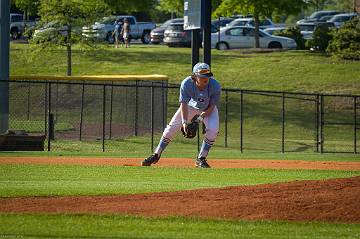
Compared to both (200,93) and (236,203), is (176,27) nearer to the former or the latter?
(200,93)

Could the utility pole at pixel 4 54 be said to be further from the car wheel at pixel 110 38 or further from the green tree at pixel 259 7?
the car wheel at pixel 110 38

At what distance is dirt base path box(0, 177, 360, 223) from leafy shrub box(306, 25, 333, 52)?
38.6m

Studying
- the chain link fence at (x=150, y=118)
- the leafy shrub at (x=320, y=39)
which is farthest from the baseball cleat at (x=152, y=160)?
the leafy shrub at (x=320, y=39)

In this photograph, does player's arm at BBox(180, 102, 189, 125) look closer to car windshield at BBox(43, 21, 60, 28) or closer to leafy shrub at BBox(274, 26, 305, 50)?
car windshield at BBox(43, 21, 60, 28)

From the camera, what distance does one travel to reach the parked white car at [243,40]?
5344 cm

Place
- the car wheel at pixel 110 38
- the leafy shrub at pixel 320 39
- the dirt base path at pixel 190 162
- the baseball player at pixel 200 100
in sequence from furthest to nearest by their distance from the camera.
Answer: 1. the car wheel at pixel 110 38
2. the leafy shrub at pixel 320 39
3. the dirt base path at pixel 190 162
4. the baseball player at pixel 200 100

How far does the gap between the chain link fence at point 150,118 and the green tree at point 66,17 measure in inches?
123

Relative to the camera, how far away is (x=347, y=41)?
4669 centimetres

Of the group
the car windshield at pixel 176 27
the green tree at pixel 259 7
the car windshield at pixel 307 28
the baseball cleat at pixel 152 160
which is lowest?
the baseball cleat at pixel 152 160

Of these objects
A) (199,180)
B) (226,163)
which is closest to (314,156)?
(226,163)

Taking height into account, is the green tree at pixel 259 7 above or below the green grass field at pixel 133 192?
above

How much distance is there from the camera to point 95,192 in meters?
13.9

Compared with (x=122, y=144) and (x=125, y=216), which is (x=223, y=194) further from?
(x=122, y=144)

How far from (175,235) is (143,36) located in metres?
54.5
